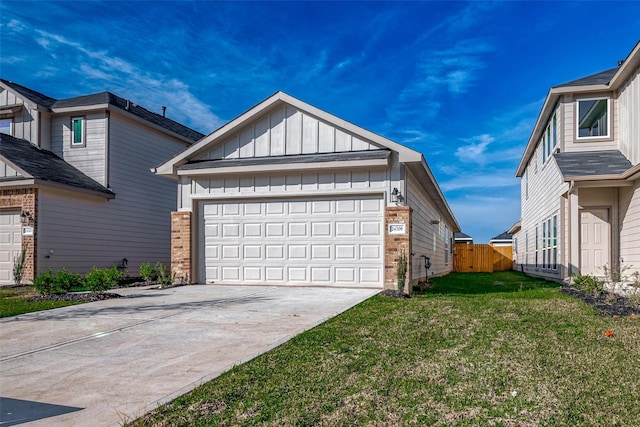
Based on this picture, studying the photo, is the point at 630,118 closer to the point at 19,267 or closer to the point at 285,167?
the point at 285,167

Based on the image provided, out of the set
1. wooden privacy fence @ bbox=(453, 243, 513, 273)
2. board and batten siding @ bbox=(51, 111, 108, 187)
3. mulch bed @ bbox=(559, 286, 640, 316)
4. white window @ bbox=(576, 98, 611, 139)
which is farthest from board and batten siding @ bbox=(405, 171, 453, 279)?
board and batten siding @ bbox=(51, 111, 108, 187)

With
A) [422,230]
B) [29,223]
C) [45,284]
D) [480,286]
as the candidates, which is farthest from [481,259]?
[45,284]

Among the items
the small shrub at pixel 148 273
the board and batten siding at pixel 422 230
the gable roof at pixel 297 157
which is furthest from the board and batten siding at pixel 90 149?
the board and batten siding at pixel 422 230

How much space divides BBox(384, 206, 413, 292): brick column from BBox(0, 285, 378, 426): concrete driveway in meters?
1.12

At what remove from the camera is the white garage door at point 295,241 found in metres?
11.2

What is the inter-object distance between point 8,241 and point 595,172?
17.0m

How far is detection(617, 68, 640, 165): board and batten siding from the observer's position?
39.0 ft

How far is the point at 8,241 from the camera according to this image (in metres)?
14.3

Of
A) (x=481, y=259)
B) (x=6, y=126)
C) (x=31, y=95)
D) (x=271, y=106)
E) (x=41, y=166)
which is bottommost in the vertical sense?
(x=481, y=259)

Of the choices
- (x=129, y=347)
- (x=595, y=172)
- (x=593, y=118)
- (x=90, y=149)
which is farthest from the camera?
(x=90, y=149)

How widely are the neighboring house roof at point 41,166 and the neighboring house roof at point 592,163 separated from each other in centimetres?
1447

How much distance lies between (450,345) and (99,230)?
13919mm

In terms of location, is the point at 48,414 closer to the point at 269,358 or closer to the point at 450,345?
the point at 269,358

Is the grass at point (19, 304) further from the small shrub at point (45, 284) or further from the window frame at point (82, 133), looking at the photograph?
the window frame at point (82, 133)
